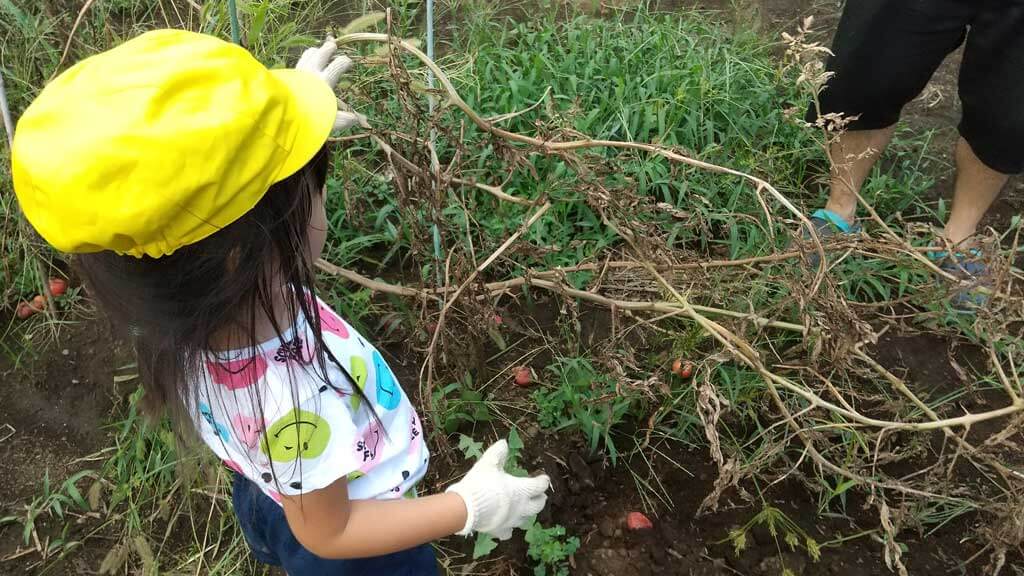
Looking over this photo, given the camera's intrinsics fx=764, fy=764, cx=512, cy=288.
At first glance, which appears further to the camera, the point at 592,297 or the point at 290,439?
the point at 592,297

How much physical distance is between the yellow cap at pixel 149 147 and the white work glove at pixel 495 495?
2.13 ft

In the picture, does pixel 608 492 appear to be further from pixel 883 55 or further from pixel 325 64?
pixel 883 55

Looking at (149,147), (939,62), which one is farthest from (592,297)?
(939,62)

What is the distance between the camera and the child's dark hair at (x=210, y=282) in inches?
35.8

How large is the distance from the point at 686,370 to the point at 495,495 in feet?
2.68

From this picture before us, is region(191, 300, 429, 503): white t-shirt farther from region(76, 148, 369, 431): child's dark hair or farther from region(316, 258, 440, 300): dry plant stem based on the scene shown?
region(316, 258, 440, 300): dry plant stem

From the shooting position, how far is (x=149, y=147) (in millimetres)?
789

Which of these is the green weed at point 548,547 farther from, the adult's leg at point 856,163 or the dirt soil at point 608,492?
the adult's leg at point 856,163

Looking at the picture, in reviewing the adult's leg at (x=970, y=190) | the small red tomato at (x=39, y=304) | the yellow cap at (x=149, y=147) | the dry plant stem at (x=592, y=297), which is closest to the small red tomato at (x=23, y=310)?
the small red tomato at (x=39, y=304)

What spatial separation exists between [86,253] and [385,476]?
0.57 metres

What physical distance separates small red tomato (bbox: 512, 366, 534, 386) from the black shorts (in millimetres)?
1229

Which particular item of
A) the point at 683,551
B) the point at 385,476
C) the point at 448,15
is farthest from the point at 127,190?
the point at 448,15

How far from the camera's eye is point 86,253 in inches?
36.9

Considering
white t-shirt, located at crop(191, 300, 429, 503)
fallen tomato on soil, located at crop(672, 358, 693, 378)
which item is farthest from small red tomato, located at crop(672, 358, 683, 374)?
white t-shirt, located at crop(191, 300, 429, 503)
